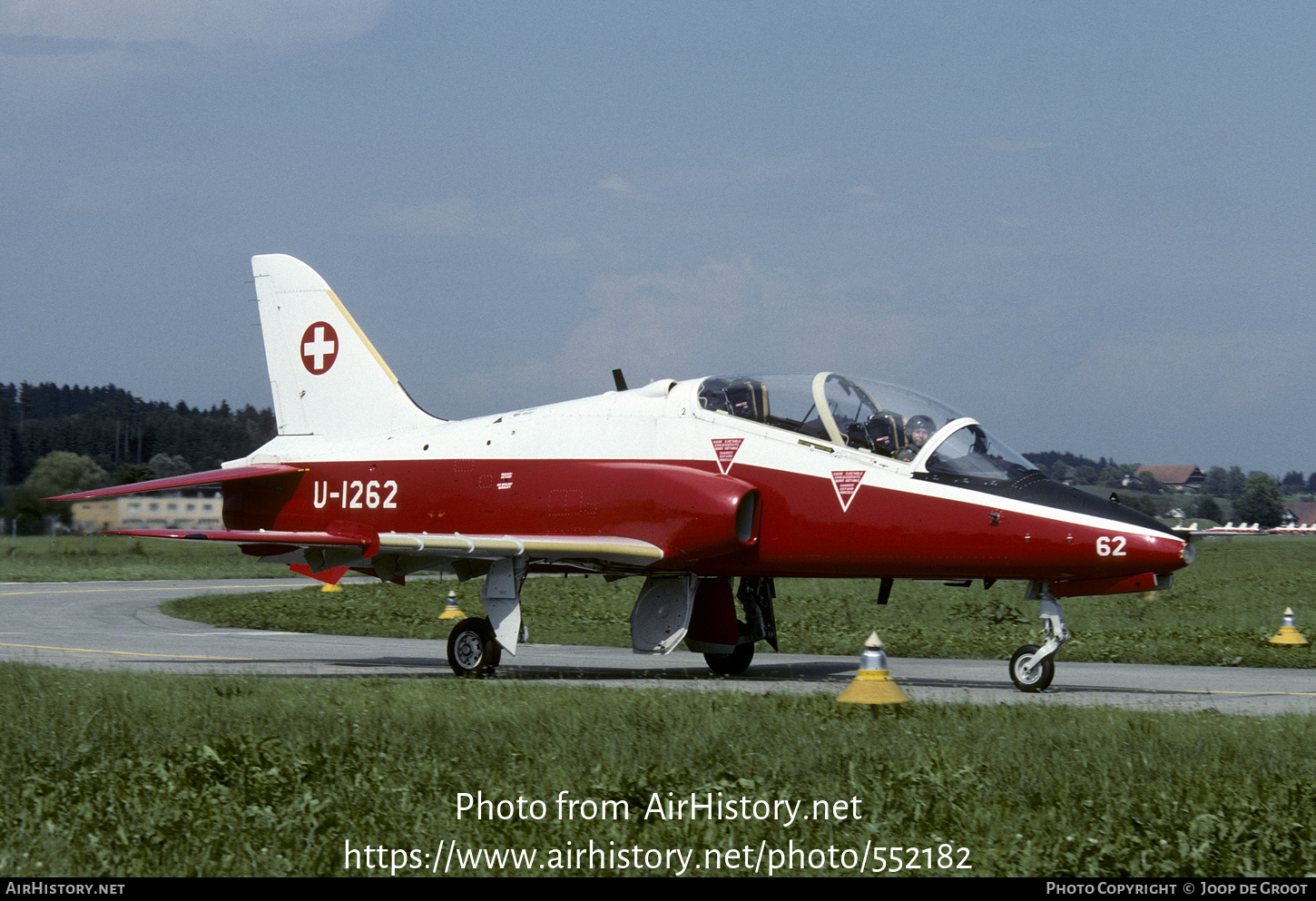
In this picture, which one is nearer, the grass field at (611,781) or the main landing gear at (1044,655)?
the grass field at (611,781)

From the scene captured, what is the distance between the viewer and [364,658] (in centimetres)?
1764

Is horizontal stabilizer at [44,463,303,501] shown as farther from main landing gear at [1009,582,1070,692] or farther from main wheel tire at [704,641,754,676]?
main landing gear at [1009,582,1070,692]

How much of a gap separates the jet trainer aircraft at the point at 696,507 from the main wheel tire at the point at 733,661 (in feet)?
0.06

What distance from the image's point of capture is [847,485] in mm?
13586

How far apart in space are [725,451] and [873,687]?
4.76m

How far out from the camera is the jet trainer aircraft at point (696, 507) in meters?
13.0

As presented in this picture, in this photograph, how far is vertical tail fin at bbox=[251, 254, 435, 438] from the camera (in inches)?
695

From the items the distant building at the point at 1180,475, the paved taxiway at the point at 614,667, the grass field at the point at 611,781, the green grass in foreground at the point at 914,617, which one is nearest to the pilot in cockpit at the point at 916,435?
the paved taxiway at the point at 614,667

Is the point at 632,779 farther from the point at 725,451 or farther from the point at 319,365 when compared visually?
the point at 319,365

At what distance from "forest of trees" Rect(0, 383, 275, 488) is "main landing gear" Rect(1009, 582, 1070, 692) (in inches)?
1211

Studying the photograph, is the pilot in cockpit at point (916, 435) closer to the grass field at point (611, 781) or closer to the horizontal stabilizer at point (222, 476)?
the grass field at point (611, 781)

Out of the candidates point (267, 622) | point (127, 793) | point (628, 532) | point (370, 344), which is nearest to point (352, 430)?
point (370, 344)
